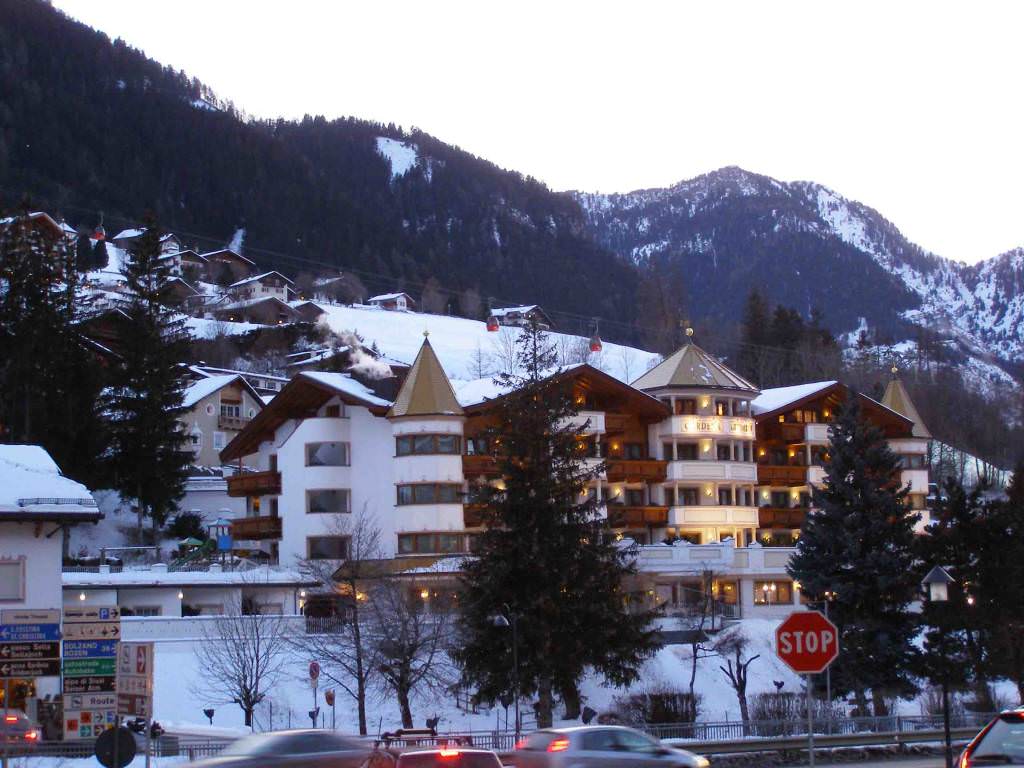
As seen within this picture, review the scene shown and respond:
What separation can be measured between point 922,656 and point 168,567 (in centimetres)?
3211

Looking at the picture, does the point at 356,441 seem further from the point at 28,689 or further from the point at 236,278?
the point at 236,278

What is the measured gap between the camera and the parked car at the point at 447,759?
21.2 m

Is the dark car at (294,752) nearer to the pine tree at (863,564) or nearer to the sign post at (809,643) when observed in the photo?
the sign post at (809,643)

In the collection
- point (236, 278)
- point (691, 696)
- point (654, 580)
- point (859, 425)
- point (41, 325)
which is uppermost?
point (236, 278)

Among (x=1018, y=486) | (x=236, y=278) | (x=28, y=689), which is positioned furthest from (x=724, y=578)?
(x=236, y=278)

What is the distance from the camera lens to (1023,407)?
17962 cm

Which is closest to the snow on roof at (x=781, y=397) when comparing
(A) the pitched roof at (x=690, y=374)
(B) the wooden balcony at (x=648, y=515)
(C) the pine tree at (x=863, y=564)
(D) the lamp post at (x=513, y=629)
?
(A) the pitched roof at (x=690, y=374)

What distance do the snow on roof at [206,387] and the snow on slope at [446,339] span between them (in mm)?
27894

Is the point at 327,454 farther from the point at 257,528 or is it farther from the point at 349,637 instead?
the point at 349,637

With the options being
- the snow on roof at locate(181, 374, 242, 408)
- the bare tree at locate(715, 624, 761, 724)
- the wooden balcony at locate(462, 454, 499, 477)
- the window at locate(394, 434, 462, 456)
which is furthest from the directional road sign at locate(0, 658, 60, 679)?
the snow on roof at locate(181, 374, 242, 408)

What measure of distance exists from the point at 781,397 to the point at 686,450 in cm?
843

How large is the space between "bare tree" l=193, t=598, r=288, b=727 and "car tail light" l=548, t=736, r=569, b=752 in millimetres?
24517

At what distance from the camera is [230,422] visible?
106812mm

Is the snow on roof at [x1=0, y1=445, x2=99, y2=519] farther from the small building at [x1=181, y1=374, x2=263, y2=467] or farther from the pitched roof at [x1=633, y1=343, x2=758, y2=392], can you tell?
the small building at [x1=181, y1=374, x2=263, y2=467]
